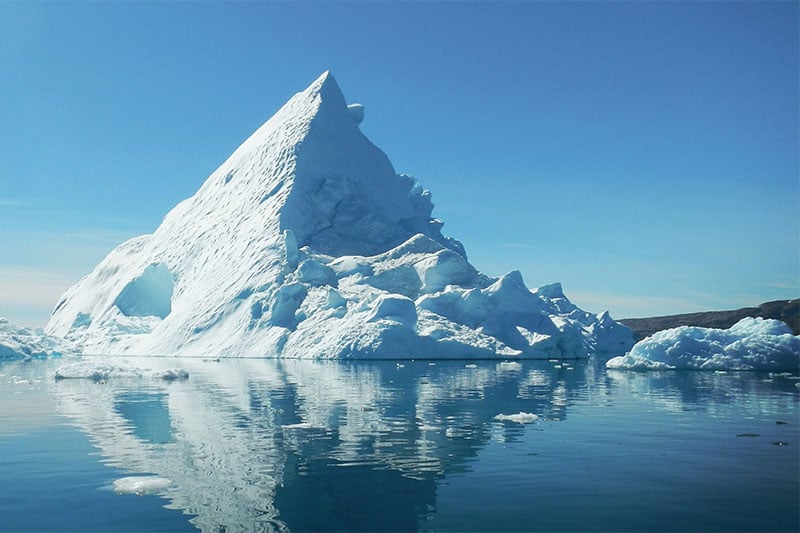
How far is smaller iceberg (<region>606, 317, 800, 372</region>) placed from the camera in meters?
36.7

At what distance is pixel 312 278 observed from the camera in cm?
5547

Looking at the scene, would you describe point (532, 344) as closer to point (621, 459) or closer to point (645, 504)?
point (621, 459)

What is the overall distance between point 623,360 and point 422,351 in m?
14.4

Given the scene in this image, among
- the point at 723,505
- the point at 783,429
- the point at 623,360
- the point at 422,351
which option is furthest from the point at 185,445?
the point at 422,351

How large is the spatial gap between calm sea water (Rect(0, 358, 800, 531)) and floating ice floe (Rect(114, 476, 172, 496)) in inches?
5.7

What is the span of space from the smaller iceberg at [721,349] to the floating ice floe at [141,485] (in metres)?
32.8

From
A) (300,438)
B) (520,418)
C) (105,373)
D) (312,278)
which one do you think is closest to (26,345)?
(312,278)

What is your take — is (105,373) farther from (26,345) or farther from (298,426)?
(26,345)

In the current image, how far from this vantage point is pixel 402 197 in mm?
79438

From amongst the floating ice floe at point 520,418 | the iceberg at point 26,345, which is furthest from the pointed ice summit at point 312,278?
the floating ice floe at point 520,418

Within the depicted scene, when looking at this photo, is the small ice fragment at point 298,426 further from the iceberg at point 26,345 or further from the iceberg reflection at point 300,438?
the iceberg at point 26,345

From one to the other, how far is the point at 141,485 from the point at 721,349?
34.8m

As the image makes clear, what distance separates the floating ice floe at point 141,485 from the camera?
33.8 feet

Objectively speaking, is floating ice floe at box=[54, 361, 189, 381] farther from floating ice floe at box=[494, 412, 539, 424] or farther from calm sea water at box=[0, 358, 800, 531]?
floating ice floe at box=[494, 412, 539, 424]
